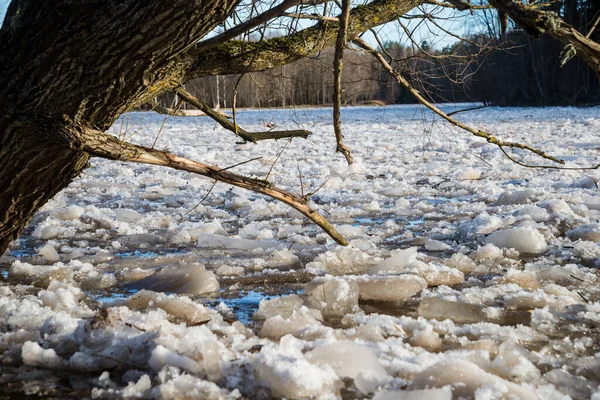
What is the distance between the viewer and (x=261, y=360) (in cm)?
179

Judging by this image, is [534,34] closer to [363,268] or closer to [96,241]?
[363,268]

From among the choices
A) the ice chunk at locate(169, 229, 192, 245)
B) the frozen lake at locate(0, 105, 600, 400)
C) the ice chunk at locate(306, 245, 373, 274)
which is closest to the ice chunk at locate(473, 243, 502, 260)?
the frozen lake at locate(0, 105, 600, 400)

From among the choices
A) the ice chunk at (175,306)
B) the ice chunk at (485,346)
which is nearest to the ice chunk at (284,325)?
the ice chunk at (175,306)

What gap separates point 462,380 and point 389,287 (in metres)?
0.94

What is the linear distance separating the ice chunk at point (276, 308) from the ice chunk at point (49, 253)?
1418 millimetres

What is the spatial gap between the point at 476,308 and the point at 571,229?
1610 mm

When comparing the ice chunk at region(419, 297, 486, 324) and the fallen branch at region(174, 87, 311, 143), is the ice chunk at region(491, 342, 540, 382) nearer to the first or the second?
the ice chunk at region(419, 297, 486, 324)

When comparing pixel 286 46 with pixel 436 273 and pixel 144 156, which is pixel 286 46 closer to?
pixel 144 156

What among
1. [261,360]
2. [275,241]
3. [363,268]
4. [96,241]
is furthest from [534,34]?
[96,241]

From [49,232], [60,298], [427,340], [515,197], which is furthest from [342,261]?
[515,197]

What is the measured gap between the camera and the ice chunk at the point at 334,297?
2473 mm

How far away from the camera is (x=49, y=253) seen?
10.9 ft

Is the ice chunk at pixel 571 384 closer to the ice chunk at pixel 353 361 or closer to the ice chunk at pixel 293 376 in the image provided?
the ice chunk at pixel 353 361

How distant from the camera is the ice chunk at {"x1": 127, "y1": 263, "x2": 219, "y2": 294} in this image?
9.03ft
